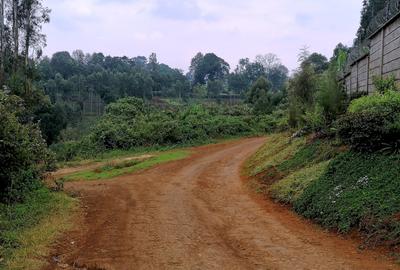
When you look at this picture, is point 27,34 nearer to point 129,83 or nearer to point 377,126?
point 377,126

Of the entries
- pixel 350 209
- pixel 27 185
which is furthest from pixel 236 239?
pixel 27 185

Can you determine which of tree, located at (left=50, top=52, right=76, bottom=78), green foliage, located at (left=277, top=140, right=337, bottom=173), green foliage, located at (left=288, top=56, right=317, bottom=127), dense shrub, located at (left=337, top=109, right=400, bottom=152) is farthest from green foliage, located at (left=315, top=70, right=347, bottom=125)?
tree, located at (left=50, top=52, right=76, bottom=78)

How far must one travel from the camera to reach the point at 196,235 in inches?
354

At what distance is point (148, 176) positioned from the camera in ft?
58.9

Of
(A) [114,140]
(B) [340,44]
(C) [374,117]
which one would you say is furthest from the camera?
(B) [340,44]

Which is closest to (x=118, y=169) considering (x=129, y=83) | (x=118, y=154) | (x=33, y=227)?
(x=118, y=154)

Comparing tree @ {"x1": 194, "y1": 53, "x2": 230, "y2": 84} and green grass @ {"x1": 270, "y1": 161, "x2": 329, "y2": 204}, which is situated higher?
tree @ {"x1": 194, "y1": 53, "x2": 230, "y2": 84}

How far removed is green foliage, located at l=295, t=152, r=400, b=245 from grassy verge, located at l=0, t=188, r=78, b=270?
5452mm

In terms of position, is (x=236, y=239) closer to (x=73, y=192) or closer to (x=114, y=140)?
(x=73, y=192)

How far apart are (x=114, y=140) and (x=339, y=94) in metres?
16.3

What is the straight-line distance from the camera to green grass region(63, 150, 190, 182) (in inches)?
758

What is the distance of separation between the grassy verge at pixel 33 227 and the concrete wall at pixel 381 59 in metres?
9.63

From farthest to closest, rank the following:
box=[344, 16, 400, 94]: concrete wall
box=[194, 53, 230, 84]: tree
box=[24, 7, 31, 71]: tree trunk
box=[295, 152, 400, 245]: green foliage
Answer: box=[194, 53, 230, 84]: tree → box=[24, 7, 31, 71]: tree trunk → box=[344, 16, 400, 94]: concrete wall → box=[295, 152, 400, 245]: green foliage

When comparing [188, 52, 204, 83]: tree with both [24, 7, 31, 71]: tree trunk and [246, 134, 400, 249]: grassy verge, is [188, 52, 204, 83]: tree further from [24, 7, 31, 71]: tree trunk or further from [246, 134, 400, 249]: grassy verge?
[246, 134, 400, 249]: grassy verge
